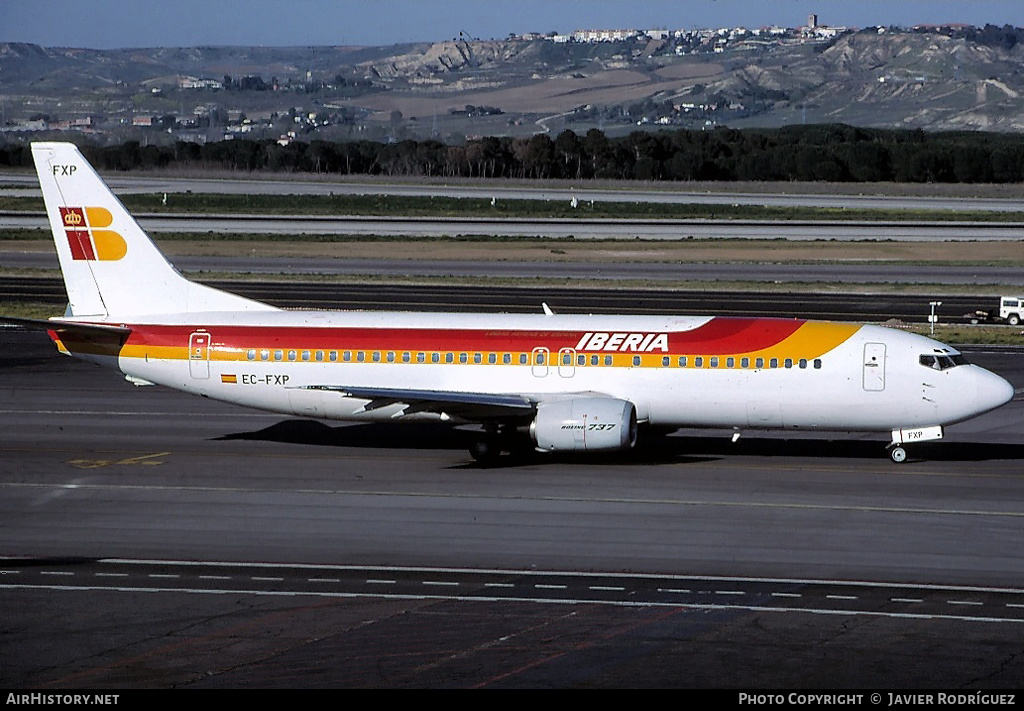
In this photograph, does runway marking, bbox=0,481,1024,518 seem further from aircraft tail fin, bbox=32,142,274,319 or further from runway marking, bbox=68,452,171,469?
aircraft tail fin, bbox=32,142,274,319

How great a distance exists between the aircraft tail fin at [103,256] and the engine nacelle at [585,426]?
34.8 feet

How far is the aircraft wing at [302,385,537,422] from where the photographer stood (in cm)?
3641

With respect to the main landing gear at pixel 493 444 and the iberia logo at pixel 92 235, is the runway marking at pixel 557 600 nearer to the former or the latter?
the main landing gear at pixel 493 444

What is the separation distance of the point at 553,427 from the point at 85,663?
16.5 m

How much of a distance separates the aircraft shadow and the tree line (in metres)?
126

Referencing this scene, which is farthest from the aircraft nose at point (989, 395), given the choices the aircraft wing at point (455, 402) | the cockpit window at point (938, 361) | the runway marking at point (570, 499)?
the aircraft wing at point (455, 402)

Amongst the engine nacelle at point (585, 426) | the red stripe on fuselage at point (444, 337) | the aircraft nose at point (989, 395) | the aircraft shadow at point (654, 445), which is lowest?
the aircraft shadow at point (654, 445)

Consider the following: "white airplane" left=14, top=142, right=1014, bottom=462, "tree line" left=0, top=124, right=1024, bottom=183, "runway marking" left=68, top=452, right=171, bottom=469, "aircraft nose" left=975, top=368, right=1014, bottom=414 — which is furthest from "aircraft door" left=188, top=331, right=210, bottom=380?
"tree line" left=0, top=124, right=1024, bottom=183

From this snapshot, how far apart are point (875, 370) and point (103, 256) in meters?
23.7

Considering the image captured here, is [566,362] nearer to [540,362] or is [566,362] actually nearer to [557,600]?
[540,362]

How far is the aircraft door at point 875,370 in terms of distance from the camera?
1444 inches

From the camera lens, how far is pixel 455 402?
36438 millimetres

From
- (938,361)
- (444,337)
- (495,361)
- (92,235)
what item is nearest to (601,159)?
(92,235)
